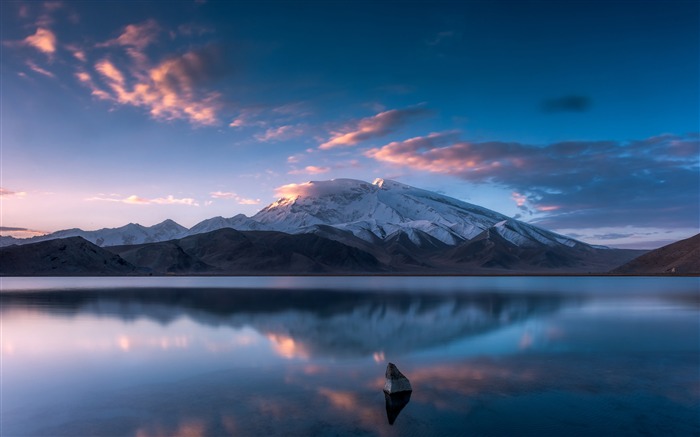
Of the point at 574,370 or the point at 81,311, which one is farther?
the point at 81,311

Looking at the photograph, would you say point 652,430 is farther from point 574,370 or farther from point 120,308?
point 120,308

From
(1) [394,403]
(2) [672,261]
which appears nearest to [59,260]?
(1) [394,403]

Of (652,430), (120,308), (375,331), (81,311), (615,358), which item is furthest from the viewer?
(120,308)

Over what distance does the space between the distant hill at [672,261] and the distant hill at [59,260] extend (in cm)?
18074

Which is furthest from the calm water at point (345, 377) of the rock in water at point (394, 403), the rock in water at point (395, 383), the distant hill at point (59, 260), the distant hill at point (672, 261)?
the distant hill at point (59, 260)

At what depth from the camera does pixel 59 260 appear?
17212cm

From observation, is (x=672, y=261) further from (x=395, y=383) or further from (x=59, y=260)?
(x=59, y=260)

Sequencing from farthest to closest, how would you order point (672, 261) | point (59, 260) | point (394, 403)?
1. point (672, 261)
2. point (59, 260)
3. point (394, 403)

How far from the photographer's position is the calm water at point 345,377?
47.2 ft

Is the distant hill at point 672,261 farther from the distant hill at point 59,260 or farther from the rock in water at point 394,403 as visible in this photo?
the distant hill at point 59,260

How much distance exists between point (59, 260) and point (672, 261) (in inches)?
7999

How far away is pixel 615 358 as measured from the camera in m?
23.9

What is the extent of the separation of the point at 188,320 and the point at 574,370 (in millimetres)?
28469

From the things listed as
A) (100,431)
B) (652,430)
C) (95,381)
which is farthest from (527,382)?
(95,381)
